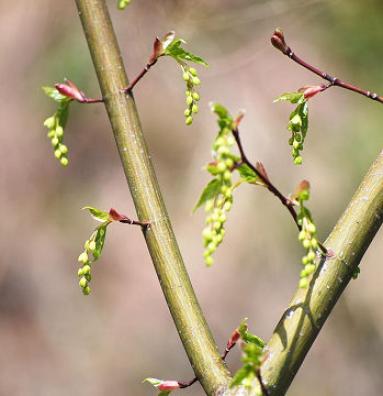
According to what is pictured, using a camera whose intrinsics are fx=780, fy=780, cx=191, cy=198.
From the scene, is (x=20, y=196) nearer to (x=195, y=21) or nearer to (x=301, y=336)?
(x=195, y=21)

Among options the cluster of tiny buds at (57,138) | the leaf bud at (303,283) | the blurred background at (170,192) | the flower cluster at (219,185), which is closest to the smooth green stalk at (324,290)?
the leaf bud at (303,283)

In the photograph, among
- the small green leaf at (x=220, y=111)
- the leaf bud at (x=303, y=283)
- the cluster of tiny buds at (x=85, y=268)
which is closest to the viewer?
the small green leaf at (x=220, y=111)

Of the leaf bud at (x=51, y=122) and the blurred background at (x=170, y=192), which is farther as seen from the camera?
the blurred background at (x=170, y=192)

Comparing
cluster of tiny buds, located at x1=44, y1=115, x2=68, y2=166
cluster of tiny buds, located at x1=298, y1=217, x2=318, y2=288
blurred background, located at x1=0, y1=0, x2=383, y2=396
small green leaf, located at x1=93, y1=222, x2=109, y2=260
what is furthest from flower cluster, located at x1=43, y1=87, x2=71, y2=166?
blurred background, located at x1=0, y1=0, x2=383, y2=396

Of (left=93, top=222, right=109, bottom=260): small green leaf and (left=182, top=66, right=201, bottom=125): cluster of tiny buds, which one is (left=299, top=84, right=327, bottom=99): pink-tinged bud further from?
(left=93, top=222, right=109, bottom=260): small green leaf

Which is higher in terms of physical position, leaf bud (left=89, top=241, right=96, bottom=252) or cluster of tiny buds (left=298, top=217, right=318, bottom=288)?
cluster of tiny buds (left=298, top=217, right=318, bottom=288)

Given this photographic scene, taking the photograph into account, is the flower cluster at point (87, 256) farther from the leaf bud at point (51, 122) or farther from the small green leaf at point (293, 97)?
the small green leaf at point (293, 97)
